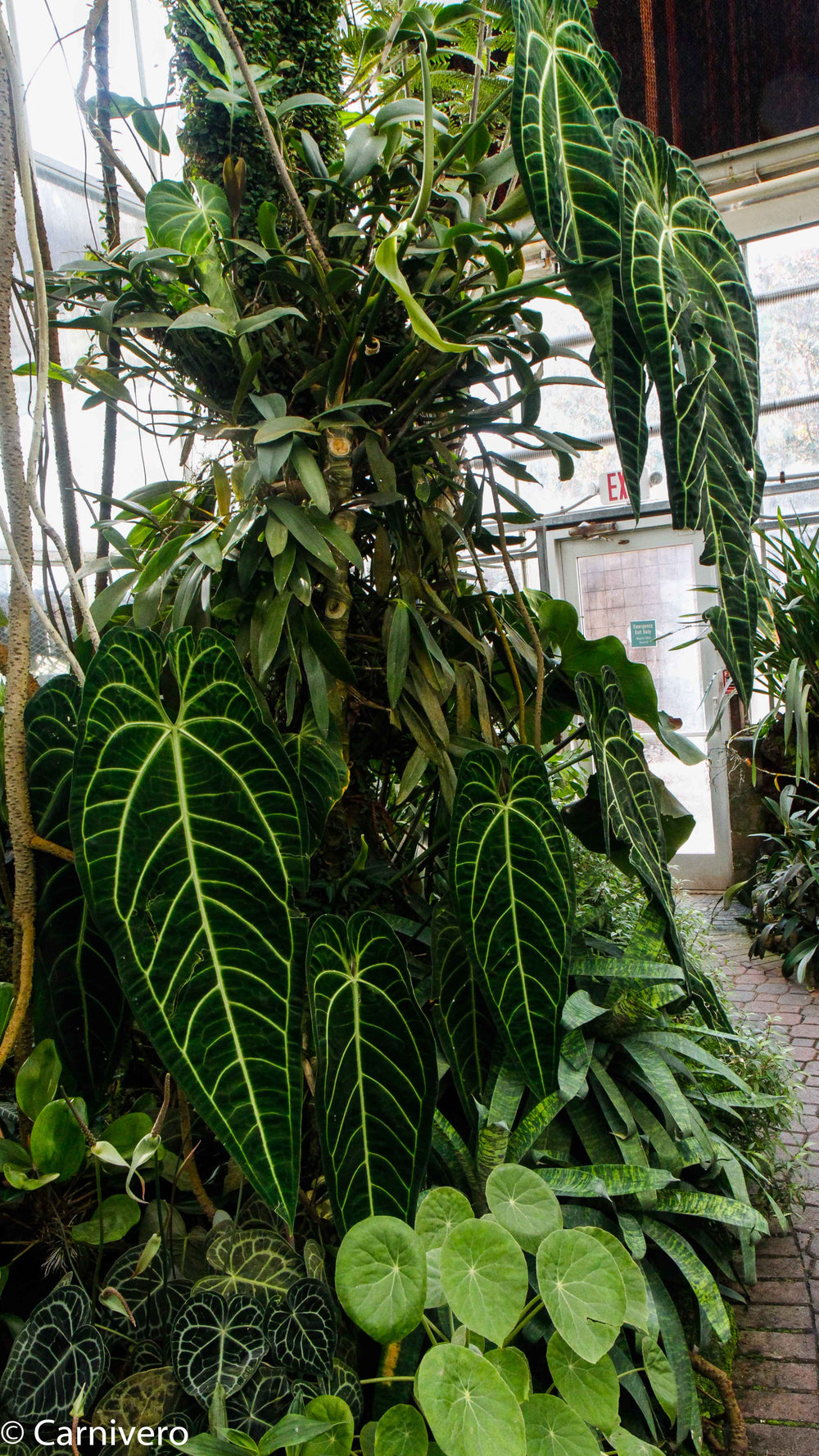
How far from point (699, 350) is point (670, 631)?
4690 mm

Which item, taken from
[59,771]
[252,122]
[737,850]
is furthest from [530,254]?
[59,771]

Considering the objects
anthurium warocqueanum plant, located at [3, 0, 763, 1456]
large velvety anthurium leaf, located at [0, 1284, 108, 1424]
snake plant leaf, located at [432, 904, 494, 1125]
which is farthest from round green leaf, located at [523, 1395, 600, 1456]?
large velvety anthurium leaf, located at [0, 1284, 108, 1424]

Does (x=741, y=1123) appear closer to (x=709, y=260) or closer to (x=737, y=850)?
(x=709, y=260)

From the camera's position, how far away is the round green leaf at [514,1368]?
92cm

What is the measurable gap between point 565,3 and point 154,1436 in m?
1.49

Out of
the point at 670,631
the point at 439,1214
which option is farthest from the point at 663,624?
the point at 439,1214

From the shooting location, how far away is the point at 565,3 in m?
0.95

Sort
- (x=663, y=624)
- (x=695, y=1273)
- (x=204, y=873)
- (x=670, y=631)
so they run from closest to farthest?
(x=204, y=873), (x=695, y=1273), (x=670, y=631), (x=663, y=624)

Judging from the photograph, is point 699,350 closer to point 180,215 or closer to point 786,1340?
point 180,215

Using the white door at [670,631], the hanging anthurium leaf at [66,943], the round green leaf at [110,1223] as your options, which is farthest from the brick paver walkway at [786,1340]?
the white door at [670,631]

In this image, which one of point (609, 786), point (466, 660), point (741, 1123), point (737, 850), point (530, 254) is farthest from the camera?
point (530, 254)

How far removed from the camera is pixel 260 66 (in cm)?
121

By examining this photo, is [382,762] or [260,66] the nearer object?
[260,66]

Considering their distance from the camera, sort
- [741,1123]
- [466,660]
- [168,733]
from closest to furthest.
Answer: [168,733] → [466,660] → [741,1123]
